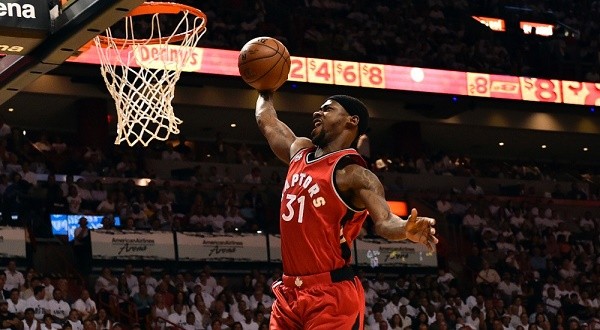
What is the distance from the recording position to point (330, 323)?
5.68 meters

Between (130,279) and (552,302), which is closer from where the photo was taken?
(130,279)

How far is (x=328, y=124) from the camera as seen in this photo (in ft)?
19.4

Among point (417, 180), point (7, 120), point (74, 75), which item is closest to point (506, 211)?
point (417, 180)

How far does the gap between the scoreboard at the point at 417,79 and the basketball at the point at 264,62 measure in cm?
1273

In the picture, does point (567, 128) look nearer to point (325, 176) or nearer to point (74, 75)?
point (74, 75)

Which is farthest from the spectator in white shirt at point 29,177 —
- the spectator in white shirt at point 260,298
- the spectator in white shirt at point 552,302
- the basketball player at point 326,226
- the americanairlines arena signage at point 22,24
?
the basketball player at point 326,226

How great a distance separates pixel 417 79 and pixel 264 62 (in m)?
16.4

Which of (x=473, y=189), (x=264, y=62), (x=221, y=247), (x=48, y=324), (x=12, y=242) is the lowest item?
(x=48, y=324)

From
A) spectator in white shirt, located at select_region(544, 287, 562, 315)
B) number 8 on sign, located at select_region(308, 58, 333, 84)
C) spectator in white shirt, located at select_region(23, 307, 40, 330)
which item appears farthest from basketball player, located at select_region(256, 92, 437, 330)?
number 8 on sign, located at select_region(308, 58, 333, 84)

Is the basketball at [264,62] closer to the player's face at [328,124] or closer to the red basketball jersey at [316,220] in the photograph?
the player's face at [328,124]

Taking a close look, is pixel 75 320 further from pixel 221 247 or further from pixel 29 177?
pixel 221 247

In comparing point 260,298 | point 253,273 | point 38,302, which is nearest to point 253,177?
point 253,273

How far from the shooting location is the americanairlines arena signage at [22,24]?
21.0 feet

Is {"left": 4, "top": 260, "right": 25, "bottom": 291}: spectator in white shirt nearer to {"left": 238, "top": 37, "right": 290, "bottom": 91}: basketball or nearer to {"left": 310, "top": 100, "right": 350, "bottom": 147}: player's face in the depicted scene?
{"left": 238, "top": 37, "right": 290, "bottom": 91}: basketball
